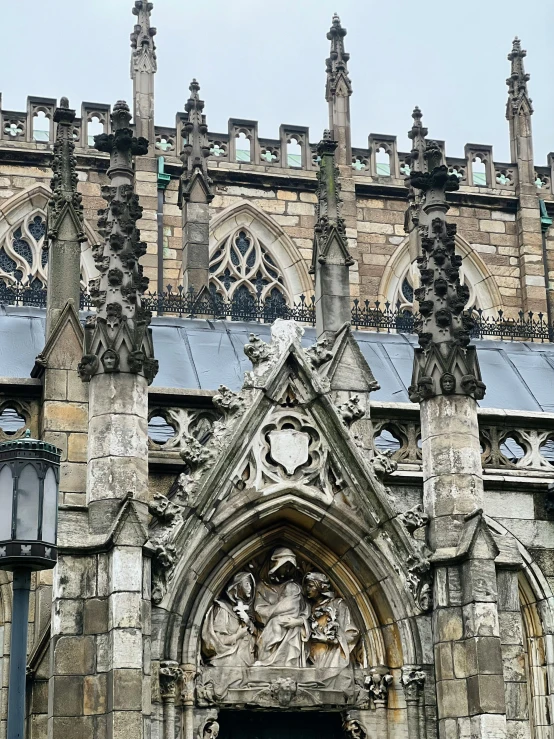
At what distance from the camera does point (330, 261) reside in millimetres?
16844

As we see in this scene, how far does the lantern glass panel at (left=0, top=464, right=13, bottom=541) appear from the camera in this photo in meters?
10.5

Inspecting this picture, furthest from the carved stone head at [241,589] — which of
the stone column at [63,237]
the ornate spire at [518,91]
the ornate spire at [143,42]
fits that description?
the ornate spire at [518,91]

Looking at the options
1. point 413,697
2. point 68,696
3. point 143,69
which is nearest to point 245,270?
point 143,69

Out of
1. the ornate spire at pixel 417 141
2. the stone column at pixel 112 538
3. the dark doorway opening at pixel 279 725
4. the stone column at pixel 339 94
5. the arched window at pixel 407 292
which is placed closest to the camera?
the stone column at pixel 112 538

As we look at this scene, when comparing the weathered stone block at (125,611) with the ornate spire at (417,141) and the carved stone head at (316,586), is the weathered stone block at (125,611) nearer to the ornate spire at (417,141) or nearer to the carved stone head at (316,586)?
the carved stone head at (316,586)

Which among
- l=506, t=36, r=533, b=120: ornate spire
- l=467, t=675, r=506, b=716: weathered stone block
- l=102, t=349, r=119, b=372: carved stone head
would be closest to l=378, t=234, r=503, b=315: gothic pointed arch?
l=506, t=36, r=533, b=120: ornate spire

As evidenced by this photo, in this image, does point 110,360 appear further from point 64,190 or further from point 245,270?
point 245,270

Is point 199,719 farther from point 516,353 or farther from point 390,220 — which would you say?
point 390,220

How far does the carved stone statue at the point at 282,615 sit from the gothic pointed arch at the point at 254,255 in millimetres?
17589

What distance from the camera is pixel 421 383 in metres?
14.1

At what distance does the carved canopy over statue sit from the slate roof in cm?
376

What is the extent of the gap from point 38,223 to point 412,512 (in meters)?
18.7

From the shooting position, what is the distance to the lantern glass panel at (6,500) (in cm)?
1050

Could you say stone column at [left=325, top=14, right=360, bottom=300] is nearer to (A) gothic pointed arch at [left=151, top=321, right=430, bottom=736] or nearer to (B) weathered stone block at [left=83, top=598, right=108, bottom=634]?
(A) gothic pointed arch at [left=151, top=321, right=430, bottom=736]
